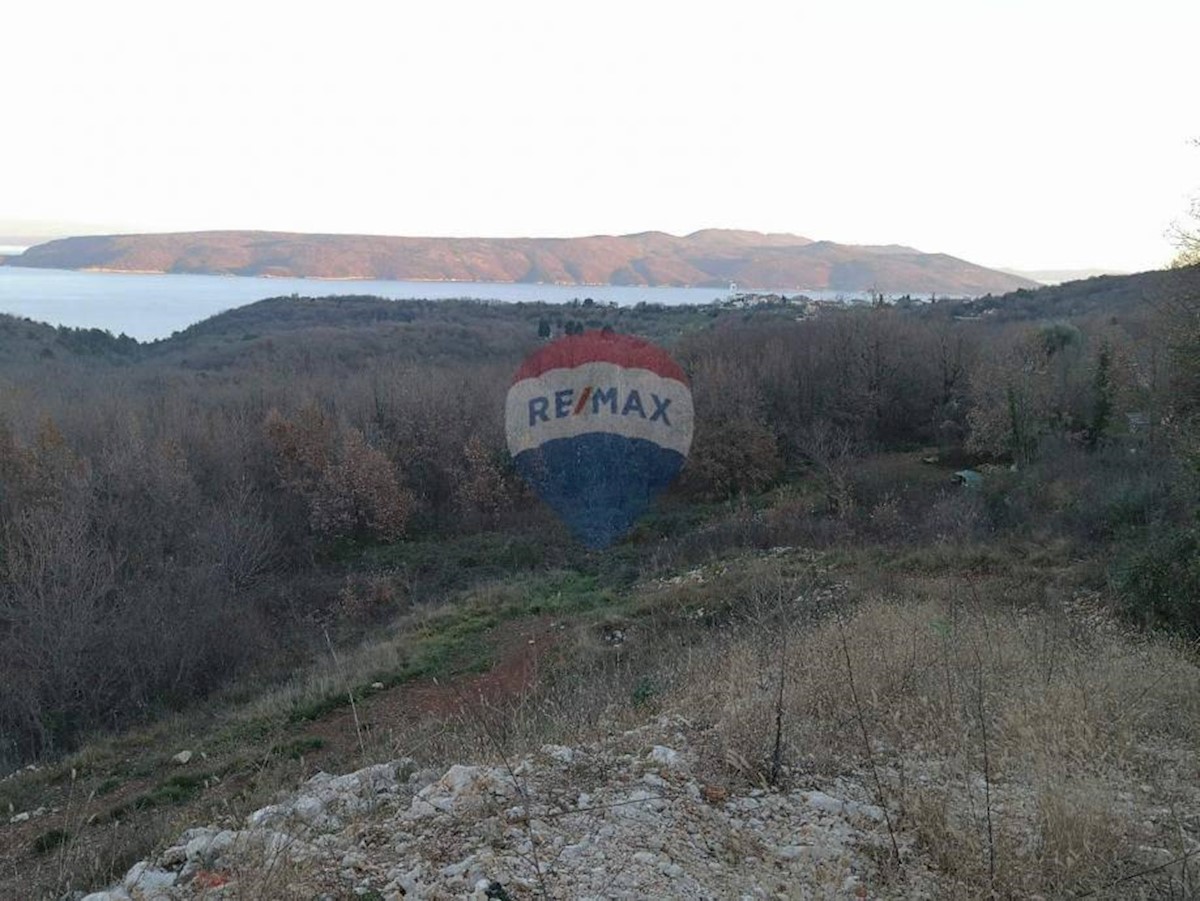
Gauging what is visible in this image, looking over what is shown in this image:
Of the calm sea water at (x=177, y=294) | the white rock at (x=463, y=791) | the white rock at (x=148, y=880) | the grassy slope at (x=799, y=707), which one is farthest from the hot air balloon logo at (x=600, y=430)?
the calm sea water at (x=177, y=294)

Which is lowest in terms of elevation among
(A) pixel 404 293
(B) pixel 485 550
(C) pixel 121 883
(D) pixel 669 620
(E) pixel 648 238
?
(B) pixel 485 550

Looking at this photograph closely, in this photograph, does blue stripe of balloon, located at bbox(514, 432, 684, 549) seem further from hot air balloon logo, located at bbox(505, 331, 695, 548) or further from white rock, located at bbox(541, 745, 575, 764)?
white rock, located at bbox(541, 745, 575, 764)

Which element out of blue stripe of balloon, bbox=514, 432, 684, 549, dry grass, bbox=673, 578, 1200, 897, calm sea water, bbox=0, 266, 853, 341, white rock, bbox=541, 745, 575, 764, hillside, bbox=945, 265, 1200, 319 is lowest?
blue stripe of balloon, bbox=514, 432, 684, 549

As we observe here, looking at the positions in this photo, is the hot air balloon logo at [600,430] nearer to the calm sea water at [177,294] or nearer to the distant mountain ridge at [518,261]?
the calm sea water at [177,294]

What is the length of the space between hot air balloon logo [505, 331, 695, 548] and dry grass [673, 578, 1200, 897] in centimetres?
1712

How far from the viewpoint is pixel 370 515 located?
81.7 feet

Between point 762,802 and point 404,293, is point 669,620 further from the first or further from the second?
point 404,293

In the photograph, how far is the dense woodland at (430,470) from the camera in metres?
14.1

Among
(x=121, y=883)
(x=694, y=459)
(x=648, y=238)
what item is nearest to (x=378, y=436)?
(x=694, y=459)

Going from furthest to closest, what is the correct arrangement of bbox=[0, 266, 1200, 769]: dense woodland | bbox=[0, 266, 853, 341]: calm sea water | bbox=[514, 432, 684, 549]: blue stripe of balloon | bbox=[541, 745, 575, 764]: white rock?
bbox=[0, 266, 853, 341]: calm sea water, bbox=[514, 432, 684, 549]: blue stripe of balloon, bbox=[0, 266, 1200, 769]: dense woodland, bbox=[541, 745, 575, 764]: white rock

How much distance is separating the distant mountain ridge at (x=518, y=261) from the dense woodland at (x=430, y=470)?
3127 centimetres

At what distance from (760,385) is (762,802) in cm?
2657

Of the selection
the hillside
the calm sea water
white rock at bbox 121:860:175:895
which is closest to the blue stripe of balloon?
the hillside

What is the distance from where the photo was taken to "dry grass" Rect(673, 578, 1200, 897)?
3.28 meters
